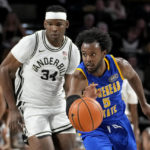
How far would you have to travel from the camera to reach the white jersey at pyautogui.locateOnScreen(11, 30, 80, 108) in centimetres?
348

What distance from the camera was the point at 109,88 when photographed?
3.31m

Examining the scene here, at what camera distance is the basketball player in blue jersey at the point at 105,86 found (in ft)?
10.4

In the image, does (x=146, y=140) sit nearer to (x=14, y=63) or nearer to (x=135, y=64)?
(x=135, y=64)

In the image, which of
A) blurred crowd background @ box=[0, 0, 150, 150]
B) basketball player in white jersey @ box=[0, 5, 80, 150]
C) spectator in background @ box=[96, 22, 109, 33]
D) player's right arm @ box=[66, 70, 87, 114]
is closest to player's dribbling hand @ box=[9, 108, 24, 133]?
basketball player in white jersey @ box=[0, 5, 80, 150]

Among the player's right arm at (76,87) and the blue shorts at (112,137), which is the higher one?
the player's right arm at (76,87)

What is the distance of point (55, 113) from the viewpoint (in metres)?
3.62

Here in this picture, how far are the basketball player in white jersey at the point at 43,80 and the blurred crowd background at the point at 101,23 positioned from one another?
3157mm

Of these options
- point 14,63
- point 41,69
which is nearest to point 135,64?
point 41,69

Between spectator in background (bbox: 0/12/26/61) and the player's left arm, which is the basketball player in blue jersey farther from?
spectator in background (bbox: 0/12/26/61)

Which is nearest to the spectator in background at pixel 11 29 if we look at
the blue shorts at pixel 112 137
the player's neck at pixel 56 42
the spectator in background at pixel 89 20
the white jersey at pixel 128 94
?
the spectator in background at pixel 89 20

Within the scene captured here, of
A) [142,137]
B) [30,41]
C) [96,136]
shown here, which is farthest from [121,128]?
[142,137]

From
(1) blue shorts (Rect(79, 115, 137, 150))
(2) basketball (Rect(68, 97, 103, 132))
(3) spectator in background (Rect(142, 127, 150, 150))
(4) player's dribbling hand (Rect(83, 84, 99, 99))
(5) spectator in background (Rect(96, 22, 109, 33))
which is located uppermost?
(5) spectator in background (Rect(96, 22, 109, 33))

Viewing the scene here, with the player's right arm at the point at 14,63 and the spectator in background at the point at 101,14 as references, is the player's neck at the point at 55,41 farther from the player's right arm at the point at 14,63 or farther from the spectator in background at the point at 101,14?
the spectator in background at the point at 101,14

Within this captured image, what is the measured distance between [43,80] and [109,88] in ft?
2.03
